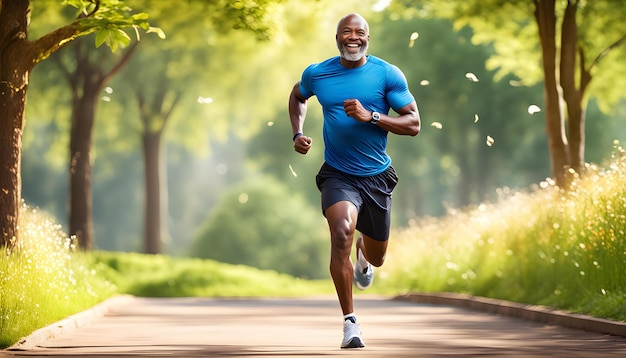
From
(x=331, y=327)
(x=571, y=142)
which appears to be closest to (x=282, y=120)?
(x=571, y=142)

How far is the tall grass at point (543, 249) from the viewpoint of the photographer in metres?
14.0

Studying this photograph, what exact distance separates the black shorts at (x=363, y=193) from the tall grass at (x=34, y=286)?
2946mm

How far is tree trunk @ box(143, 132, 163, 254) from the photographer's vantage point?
38875 millimetres

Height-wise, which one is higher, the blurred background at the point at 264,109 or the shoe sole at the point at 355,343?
the blurred background at the point at 264,109

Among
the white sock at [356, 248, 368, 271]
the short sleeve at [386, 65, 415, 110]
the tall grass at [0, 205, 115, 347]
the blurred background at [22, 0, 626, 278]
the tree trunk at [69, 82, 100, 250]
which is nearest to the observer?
the short sleeve at [386, 65, 415, 110]

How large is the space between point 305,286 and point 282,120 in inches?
1031

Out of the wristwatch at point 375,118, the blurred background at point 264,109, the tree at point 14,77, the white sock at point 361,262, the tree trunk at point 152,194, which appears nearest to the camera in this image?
the wristwatch at point 375,118

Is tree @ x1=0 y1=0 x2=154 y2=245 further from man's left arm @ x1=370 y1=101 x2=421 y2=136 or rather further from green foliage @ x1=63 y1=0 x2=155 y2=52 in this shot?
man's left arm @ x1=370 y1=101 x2=421 y2=136

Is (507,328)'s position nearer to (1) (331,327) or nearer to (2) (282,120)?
(1) (331,327)

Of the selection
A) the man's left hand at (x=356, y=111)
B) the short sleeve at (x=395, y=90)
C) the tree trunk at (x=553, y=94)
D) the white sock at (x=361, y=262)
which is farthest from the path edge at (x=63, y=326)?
the tree trunk at (x=553, y=94)

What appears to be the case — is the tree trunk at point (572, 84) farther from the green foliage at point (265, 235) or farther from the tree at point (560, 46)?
the green foliage at point (265, 235)

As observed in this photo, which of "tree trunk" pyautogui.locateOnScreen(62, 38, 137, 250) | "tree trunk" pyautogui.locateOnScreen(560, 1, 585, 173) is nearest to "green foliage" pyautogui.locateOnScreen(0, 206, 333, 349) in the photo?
"tree trunk" pyautogui.locateOnScreen(62, 38, 137, 250)

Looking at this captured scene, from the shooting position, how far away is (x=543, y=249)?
17.1 m

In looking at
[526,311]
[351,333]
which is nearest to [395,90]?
[351,333]
